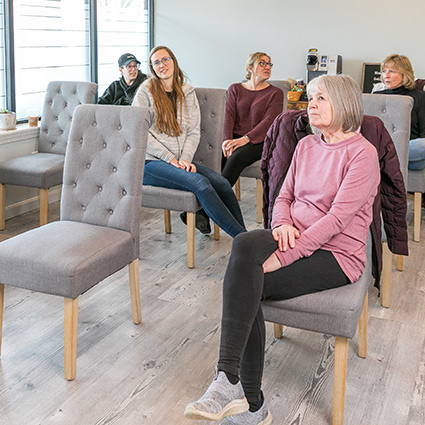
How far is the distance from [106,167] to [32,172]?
1.44m

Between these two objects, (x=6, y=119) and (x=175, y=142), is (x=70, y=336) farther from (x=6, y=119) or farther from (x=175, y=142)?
(x=6, y=119)

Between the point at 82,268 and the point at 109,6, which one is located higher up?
the point at 109,6

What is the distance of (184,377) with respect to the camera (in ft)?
7.51

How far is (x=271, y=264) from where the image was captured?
6.66 feet

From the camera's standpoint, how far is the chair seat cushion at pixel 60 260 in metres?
2.19

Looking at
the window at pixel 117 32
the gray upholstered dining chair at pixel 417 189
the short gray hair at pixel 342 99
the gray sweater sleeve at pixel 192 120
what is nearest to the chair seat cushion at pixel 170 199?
the gray sweater sleeve at pixel 192 120

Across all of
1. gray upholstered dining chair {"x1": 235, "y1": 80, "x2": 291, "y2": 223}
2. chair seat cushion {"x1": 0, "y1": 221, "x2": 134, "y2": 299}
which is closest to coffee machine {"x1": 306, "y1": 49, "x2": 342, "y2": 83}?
gray upholstered dining chair {"x1": 235, "y1": 80, "x2": 291, "y2": 223}

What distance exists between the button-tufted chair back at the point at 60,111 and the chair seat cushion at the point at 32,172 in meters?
0.30

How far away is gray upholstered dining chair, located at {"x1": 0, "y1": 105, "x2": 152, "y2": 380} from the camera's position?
7.34ft

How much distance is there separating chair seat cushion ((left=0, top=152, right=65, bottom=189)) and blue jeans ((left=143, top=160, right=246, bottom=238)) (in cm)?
75

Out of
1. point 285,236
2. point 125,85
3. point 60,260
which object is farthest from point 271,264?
point 125,85

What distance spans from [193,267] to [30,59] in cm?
232

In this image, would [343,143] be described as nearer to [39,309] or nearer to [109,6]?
[39,309]

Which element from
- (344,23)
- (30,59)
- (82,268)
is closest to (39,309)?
(82,268)
